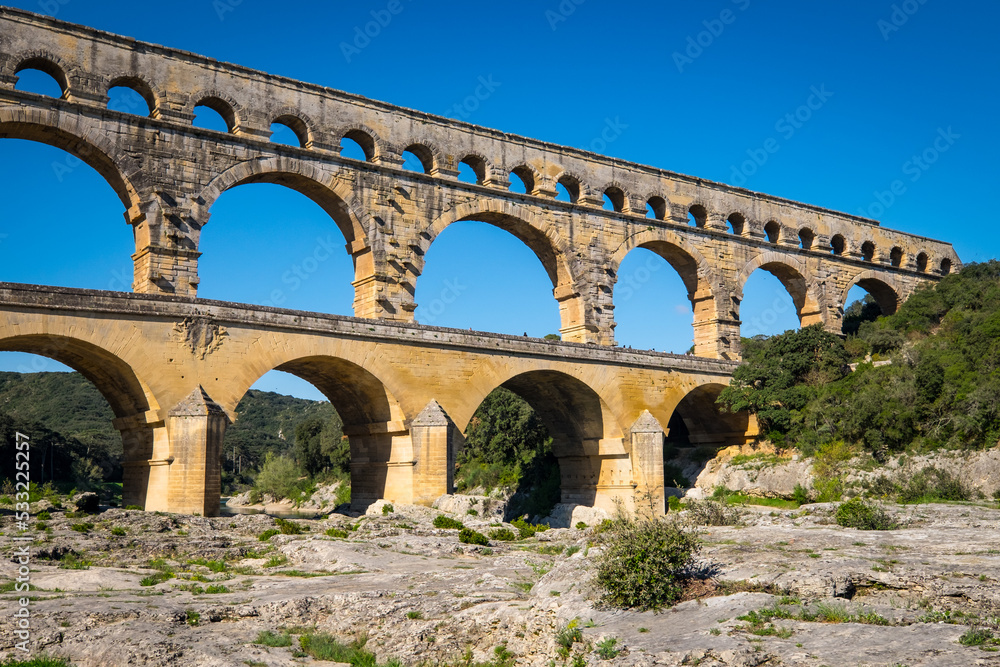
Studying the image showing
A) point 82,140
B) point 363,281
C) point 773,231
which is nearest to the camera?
point 82,140

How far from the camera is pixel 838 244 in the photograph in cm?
3922

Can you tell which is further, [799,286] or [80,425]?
[80,425]

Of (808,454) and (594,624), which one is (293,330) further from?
(808,454)

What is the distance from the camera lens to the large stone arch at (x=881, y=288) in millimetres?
39031

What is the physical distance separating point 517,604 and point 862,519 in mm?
9289

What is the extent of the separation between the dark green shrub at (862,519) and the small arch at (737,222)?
63.6 feet

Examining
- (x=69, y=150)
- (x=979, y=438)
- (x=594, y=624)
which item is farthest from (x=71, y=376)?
(x=594, y=624)

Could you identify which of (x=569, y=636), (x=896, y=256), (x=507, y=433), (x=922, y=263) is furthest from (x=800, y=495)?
(x=922, y=263)

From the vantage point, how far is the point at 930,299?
3694 cm

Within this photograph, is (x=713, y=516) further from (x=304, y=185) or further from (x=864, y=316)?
(x=864, y=316)

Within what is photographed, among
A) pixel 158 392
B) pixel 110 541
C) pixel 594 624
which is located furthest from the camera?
pixel 158 392

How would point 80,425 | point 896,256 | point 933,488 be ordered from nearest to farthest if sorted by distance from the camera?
1. point 933,488
2. point 896,256
3. point 80,425

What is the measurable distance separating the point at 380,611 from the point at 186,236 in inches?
599

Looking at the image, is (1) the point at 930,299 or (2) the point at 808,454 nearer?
(2) the point at 808,454
